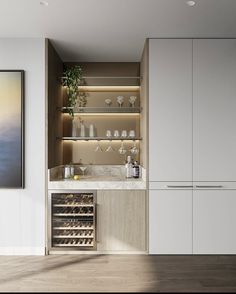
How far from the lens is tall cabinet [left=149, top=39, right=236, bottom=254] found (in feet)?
11.9

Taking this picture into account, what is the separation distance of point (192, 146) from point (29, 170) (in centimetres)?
197

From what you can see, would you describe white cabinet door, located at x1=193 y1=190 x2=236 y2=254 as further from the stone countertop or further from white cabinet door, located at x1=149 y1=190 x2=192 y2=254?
the stone countertop

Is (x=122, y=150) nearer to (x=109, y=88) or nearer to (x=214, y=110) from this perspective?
(x=109, y=88)

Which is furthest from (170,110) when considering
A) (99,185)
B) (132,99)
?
(99,185)

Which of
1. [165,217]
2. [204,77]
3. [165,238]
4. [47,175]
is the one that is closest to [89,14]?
[204,77]

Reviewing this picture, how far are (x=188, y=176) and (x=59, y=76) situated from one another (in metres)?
2.24

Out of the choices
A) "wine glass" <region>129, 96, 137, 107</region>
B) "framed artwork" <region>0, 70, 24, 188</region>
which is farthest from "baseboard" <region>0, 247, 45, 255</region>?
"wine glass" <region>129, 96, 137, 107</region>

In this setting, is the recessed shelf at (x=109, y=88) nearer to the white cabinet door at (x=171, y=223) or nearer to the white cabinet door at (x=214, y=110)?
the white cabinet door at (x=214, y=110)

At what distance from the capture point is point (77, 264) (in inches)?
132

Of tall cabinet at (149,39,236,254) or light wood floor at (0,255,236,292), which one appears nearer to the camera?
light wood floor at (0,255,236,292)

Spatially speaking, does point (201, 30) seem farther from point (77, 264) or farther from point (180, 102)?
point (77, 264)

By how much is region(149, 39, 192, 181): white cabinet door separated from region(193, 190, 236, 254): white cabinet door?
13.6 inches

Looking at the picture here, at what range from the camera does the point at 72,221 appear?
3.72 m

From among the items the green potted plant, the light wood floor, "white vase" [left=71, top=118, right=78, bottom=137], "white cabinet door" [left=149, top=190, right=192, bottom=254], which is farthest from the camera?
"white vase" [left=71, top=118, right=78, bottom=137]
